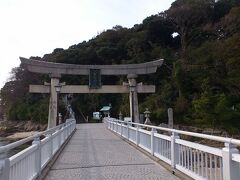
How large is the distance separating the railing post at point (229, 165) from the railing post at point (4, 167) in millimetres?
3408

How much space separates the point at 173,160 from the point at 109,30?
80063 mm

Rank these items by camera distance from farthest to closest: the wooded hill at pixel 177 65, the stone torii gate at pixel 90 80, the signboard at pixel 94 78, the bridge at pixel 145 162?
the wooded hill at pixel 177 65, the signboard at pixel 94 78, the stone torii gate at pixel 90 80, the bridge at pixel 145 162

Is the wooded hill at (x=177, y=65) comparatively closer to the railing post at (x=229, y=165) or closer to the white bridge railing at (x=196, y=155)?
the white bridge railing at (x=196, y=155)

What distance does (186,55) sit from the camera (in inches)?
2357

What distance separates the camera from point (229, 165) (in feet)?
18.4

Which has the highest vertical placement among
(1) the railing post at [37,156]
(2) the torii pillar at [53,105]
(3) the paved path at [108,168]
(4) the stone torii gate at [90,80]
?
(4) the stone torii gate at [90,80]

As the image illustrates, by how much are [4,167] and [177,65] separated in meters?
51.7

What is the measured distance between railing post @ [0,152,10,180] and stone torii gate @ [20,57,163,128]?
24586mm

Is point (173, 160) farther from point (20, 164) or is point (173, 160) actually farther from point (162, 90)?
point (162, 90)

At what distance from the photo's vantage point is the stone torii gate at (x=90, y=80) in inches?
1212

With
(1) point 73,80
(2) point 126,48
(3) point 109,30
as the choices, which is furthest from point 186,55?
(3) point 109,30

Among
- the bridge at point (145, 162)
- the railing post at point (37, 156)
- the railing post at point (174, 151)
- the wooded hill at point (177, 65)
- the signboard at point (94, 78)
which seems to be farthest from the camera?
the wooded hill at point (177, 65)

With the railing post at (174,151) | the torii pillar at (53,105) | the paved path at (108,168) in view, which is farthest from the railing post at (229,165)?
the torii pillar at (53,105)

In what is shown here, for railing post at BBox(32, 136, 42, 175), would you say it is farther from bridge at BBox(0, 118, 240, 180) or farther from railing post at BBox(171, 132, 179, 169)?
railing post at BBox(171, 132, 179, 169)
